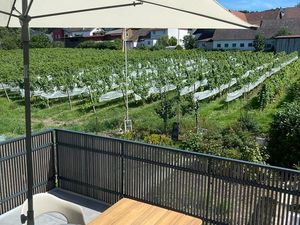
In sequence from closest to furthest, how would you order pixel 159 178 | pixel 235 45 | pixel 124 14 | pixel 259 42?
pixel 124 14
pixel 159 178
pixel 259 42
pixel 235 45

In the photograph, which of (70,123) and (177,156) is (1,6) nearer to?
(177,156)

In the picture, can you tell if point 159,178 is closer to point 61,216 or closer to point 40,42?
point 61,216

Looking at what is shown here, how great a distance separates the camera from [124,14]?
13.3ft

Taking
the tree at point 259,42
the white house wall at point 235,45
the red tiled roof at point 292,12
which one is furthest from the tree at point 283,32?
the red tiled roof at point 292,12

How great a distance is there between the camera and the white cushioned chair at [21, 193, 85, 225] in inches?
151

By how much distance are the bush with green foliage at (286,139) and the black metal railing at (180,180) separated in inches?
156

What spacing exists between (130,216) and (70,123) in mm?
11089

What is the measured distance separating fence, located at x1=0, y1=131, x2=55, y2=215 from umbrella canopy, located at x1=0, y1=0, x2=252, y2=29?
6.52ft

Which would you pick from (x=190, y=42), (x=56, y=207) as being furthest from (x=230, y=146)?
(x=190, y=42)

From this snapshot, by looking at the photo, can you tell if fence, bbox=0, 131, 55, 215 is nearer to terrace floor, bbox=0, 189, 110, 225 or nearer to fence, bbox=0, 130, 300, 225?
fence, bbox=0, 130, 300, 225

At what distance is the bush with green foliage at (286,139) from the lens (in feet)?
26.5

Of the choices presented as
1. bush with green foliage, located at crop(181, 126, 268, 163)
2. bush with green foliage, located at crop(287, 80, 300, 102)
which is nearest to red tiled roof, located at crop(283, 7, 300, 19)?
bush with green foliage, located at crop(287, 80, 300, 102)

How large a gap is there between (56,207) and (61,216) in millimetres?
1609

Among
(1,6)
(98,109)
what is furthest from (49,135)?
(98,109)
